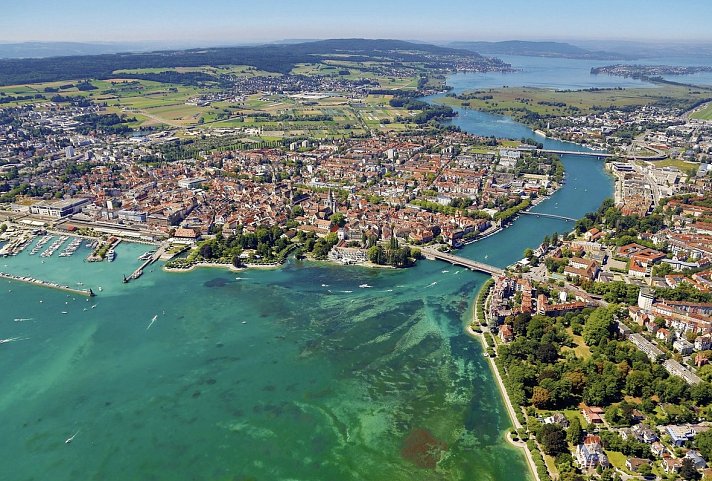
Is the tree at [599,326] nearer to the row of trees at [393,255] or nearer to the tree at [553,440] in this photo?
the tree at [553,440]

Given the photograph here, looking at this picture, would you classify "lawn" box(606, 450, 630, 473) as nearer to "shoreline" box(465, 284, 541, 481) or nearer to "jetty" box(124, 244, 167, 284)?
"shoreline" box(465, 284, 541, 481)

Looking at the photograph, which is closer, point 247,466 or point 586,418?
point 247,466

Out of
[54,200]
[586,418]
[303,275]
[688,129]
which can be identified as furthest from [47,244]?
[688,129]

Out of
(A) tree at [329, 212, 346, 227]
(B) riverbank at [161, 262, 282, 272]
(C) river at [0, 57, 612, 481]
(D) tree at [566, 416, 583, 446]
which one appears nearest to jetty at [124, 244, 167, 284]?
(C) river at [0, 57, 612, 481]

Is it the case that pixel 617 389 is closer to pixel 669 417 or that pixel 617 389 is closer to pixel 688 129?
pixel 669 417

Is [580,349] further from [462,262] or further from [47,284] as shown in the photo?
[47,284]
